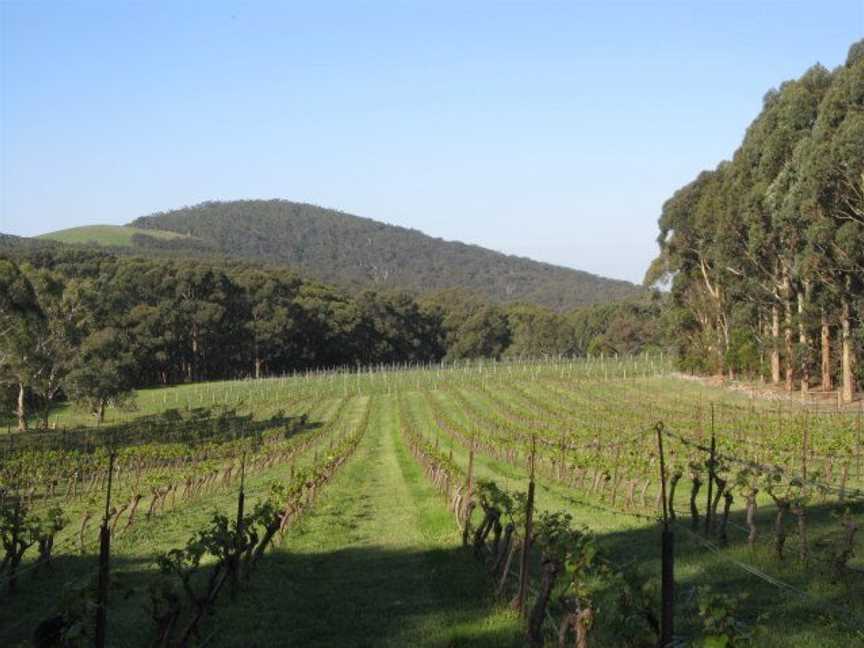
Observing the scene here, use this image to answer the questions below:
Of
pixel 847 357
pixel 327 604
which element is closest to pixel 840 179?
pixel 847 357

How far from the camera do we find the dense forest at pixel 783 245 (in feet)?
103

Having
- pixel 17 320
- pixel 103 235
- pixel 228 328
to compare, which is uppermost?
pixel 103 235

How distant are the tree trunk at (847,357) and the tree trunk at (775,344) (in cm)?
675

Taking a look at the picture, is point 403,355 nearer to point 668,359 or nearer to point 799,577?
point 668,359

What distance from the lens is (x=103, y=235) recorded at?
171500 mm

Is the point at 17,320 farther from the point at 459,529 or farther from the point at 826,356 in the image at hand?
the point at 826,356

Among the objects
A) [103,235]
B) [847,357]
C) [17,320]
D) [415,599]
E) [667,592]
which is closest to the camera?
[667,592]

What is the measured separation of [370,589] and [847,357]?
29.3m

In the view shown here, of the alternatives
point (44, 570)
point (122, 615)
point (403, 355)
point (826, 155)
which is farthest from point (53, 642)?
point (403, 355)

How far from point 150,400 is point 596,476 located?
2092 inches

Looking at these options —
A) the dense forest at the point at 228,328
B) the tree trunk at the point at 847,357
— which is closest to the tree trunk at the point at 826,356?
the tree trunk at the point at 847,357

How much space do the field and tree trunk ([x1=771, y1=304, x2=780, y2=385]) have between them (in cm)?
419

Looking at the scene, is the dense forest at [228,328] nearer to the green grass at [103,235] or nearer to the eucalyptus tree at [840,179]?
the eucalyptus tree at [840,179]

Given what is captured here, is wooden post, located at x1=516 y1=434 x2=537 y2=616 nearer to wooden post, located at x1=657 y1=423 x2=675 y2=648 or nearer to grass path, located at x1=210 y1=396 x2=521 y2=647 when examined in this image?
grass path, located at x1=210 y1=396 x2=521 y2=647
